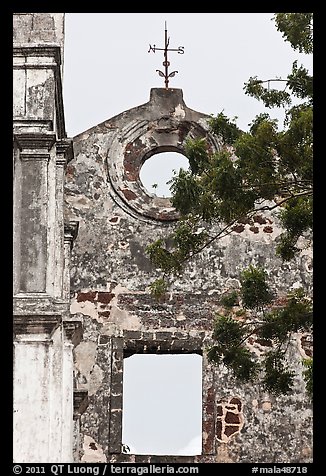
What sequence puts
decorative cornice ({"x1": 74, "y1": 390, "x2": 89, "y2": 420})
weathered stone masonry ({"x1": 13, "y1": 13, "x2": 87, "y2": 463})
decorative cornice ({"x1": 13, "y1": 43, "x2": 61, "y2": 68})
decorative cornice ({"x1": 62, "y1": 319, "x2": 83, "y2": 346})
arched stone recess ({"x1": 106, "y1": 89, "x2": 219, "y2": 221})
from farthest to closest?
arched stone recess ({"x1": 106, "y1": 89, "x2": 219, "y2": 221})
decorative cornice ({"x1": 74, "y1": 390, "x2": 89, "y2": 420})
decorative cornice ({"x1": 62, "y1": 319, "x2": 83, "y2": 346})
decorative cornice ({"x1": 13, "y1": 43, "x2": 61, "y2": 68})
weathered stone masonry ({"x1": 13, "y1": 13, "x2": 87, "y2": 463})

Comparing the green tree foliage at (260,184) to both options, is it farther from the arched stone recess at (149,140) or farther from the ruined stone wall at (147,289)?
the arched stone recess at (149,140)

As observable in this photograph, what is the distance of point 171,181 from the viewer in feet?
34.3

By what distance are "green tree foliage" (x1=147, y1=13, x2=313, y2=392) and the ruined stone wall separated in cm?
260

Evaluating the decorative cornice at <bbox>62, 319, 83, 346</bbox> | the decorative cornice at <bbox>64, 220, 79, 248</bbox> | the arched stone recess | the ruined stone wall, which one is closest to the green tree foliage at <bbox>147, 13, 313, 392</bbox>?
the decorative cornice at <bbox>62, 319, 83, 346</bbox>

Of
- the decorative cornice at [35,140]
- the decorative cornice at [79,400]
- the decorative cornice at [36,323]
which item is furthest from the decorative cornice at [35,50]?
the decorative cornice at [79,400]

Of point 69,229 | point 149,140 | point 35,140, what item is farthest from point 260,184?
point 149,140

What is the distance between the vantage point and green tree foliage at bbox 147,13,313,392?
9641 millimetres

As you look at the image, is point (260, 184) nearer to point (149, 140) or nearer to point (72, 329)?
point (72, 329)

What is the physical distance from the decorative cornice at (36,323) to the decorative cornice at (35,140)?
1.32 m

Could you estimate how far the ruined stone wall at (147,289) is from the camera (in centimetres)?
1351

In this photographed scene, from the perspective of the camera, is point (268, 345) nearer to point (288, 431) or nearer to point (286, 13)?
point (288, 431)

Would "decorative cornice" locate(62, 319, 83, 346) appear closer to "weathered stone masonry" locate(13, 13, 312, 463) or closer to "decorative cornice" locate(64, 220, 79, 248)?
"weathered stone masonry" locate(13, 13, 312, 463)

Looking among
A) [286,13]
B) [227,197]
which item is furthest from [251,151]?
[286,13]

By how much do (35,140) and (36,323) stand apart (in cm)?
144
